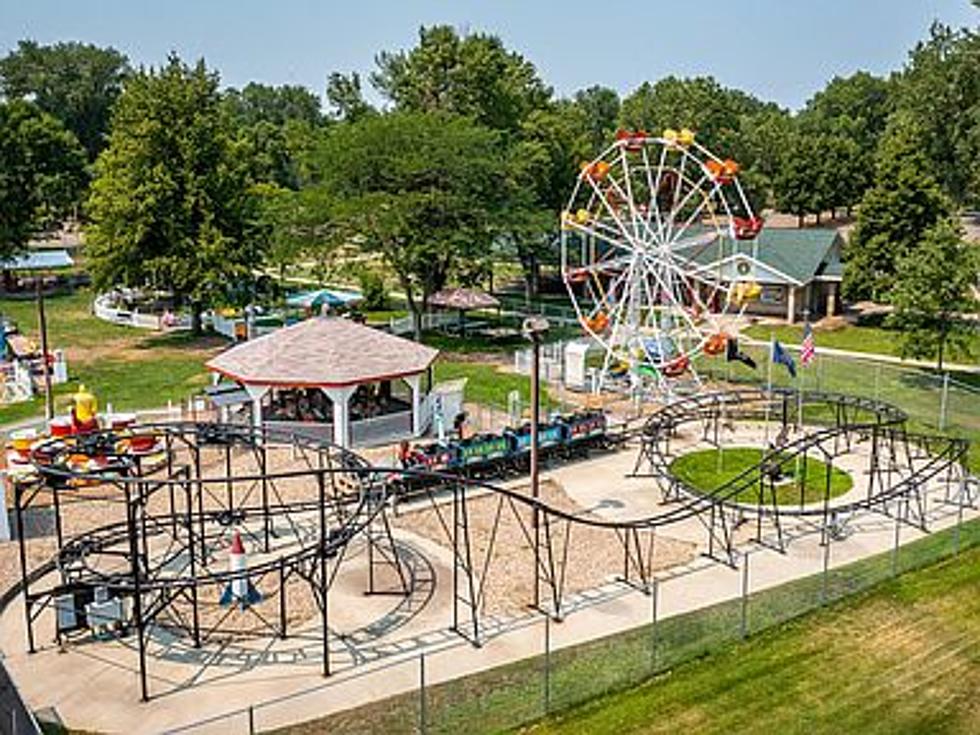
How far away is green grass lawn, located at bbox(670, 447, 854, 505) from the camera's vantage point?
26500mm

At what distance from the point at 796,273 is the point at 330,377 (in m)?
31.4

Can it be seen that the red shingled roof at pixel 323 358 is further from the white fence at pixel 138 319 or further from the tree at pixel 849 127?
the tree at pixel 849 127

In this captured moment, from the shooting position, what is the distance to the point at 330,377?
29781 mm

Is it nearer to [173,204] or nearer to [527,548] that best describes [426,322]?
[173,204]

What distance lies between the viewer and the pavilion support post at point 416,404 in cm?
3197

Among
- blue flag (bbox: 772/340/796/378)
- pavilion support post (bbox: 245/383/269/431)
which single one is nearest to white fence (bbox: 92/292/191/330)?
pavilion support post (bbox: 245/383/269/431)

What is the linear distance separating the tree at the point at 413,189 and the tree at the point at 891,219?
18.5 meters

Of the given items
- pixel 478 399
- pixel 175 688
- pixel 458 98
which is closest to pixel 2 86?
pixel 458 98

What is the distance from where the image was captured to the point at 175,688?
16.6m

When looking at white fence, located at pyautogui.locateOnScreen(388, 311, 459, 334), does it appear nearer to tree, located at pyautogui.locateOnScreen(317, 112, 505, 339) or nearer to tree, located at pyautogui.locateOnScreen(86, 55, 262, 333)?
tree, located at pyautogui.locateOnScreen(317, 112, 505, 339)

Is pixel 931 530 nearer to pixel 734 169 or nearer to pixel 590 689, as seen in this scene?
pixel 590 689

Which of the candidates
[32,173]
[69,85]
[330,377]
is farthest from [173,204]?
[69,85]

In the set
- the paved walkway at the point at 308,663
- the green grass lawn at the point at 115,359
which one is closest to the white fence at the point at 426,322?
the green grass lawn at the point at 115,359

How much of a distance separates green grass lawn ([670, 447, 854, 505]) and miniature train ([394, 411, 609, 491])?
2.71 metres
